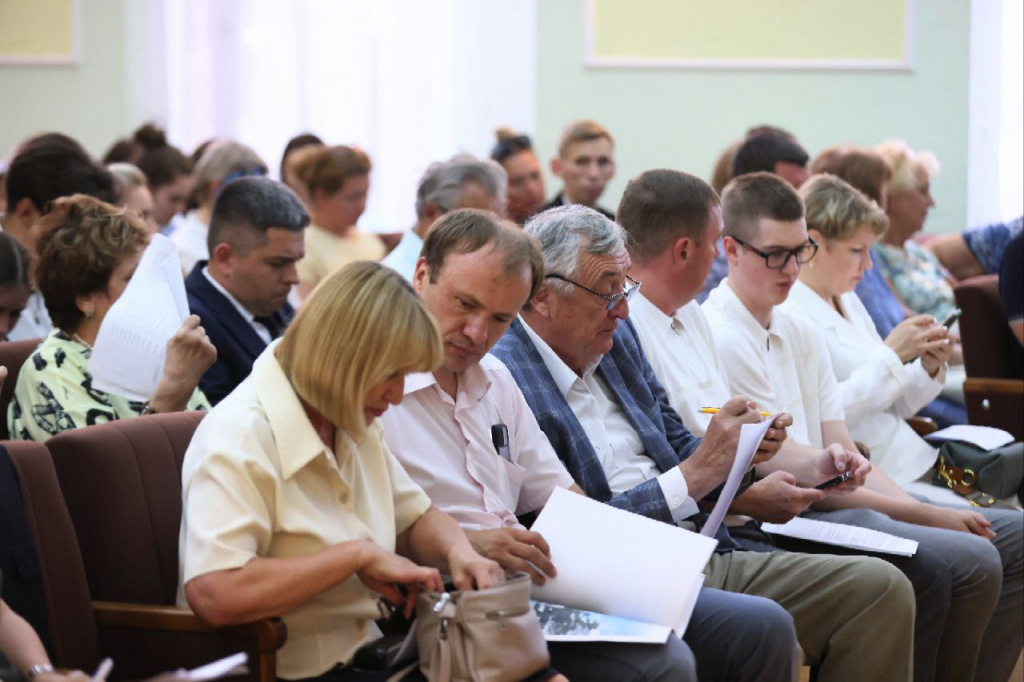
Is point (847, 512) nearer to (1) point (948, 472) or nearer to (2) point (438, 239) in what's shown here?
(1) point (948, 472)

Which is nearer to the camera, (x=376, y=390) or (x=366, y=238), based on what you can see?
(x=376, y=390)

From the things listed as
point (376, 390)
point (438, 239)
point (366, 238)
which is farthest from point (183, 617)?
point (366, 238)

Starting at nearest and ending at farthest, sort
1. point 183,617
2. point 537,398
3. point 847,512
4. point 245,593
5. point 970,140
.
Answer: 1. point 245,593
2. point 183,617
3. point 537,398
4. point 847,512
5. point 970,140

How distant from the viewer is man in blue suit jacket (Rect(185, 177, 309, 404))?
11.4 feet

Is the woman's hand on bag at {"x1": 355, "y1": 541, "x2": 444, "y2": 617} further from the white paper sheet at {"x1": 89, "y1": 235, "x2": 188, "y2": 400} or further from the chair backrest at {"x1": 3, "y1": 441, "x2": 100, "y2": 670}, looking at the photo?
the white paper sheet at {"x1": 89, "y1": 235, "x2": 188, "y2": 400}

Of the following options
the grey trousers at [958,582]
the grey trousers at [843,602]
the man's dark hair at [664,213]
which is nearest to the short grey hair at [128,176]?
the man's dark hair at [664,213]

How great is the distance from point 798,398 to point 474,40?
4399mm

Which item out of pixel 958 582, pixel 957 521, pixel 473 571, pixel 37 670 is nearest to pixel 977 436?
pixel 957 521

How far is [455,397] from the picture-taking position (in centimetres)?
237

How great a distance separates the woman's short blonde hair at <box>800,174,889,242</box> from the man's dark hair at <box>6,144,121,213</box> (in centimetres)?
201

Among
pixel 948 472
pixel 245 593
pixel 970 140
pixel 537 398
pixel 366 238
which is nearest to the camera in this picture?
pixel 245 593

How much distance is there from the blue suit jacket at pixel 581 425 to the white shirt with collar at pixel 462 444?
15cm

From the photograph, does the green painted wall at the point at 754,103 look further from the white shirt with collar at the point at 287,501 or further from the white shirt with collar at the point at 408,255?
the white shirt with collar at the point at 287,501

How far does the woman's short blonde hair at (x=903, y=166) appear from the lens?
5.20 meters
